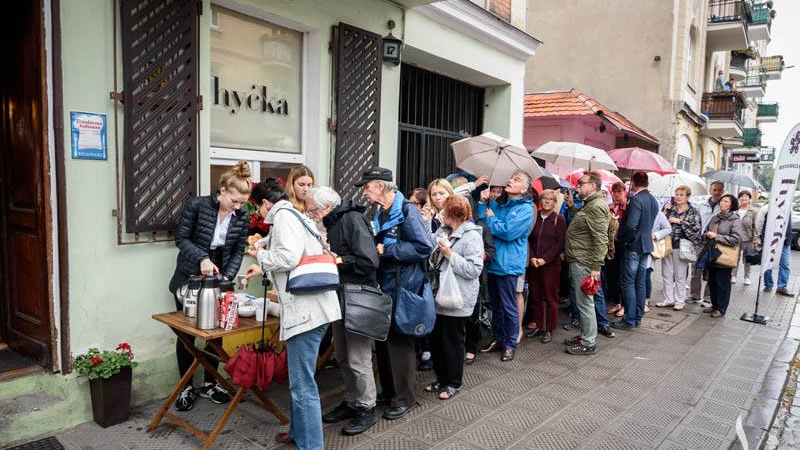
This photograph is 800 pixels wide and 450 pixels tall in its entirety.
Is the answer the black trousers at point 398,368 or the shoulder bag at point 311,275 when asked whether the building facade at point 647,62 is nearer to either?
the black trousers at point 398,368

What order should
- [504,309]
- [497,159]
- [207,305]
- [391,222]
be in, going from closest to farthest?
[207,305], [391,222], [504,309], [497,159]

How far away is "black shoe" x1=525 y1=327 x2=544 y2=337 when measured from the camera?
6535 millimetres

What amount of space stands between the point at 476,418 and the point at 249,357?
6.06 feet

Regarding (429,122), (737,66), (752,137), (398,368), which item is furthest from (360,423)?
(752,137)

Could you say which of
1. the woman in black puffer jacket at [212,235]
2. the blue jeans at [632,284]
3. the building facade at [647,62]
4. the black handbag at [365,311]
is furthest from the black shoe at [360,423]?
the building facade at [647,62]

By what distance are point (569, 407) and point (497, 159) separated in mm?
2830

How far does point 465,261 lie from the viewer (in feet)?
14.5

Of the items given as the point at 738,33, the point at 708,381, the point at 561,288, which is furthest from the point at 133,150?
the point at 738,33

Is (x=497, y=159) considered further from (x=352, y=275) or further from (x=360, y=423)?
(x=360, y=423)

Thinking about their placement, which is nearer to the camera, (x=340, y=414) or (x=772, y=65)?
(x=340, y=414)

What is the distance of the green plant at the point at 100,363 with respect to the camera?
3709 millimetres

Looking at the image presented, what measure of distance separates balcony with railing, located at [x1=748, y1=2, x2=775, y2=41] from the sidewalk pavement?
22.0 m

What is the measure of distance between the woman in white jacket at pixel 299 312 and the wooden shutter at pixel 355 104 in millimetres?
2343

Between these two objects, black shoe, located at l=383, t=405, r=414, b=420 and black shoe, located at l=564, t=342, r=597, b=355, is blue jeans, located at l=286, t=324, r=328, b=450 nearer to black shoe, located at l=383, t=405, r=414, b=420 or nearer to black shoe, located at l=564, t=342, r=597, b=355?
black shoe, located at l=383, t=405, r=414, b=420
